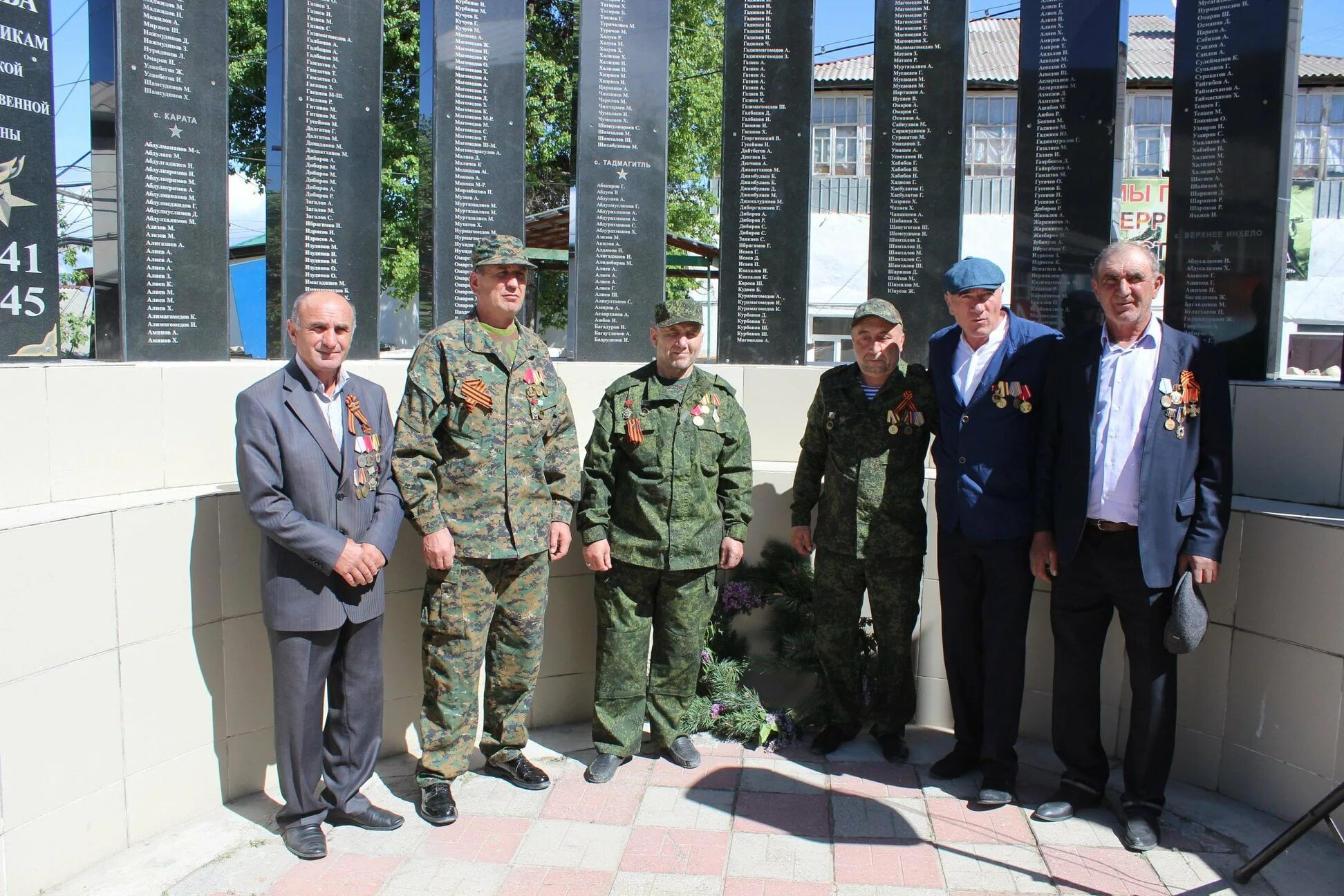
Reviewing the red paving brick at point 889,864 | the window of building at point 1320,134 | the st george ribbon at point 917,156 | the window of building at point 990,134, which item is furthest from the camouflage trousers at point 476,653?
the window of building at point 1320,134

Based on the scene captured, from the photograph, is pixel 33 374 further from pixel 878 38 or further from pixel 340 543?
pixel 878 38

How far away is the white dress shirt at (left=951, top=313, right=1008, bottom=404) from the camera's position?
12.1 ft

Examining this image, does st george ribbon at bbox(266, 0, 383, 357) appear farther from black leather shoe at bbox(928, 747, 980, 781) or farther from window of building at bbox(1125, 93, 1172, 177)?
window of building at bbox(1125, 93, 1172, 177)

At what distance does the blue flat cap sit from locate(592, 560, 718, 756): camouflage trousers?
148 centimetres

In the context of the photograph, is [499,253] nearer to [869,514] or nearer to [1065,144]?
[869,514]

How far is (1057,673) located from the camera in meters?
3.62

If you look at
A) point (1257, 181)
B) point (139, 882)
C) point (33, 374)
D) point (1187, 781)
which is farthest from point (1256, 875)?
point (33, 374)

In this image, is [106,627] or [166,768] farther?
[166,768]

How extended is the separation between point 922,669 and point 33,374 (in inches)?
145

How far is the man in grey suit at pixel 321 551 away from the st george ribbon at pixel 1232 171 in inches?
139

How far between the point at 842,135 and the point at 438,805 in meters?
14.3

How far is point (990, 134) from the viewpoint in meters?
16.6

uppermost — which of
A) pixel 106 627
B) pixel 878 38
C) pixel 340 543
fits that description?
pixel 878 38

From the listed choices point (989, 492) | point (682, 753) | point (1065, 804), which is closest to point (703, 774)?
point (682, 753)
